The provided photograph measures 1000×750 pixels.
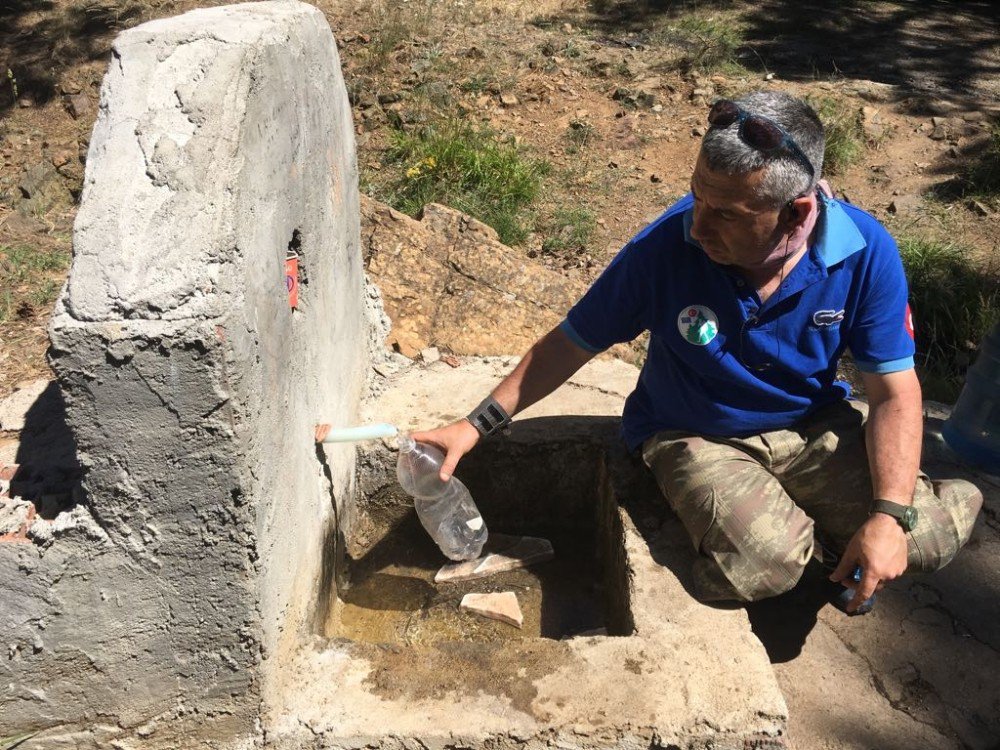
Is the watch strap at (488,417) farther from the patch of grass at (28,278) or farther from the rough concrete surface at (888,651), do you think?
the patch of grass at (28,278)

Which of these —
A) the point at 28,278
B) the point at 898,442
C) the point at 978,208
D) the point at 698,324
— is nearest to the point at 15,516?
the point at 698,324

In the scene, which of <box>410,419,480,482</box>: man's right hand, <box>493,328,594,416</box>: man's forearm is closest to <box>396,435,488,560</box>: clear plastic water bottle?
<box>410,419,480,482</box>: man's right hand

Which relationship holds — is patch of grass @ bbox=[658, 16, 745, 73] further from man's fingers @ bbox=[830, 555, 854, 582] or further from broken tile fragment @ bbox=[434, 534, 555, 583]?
man's fingers @ bbox=[830, 555, 854, 582]

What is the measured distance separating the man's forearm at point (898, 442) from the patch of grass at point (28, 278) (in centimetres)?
338

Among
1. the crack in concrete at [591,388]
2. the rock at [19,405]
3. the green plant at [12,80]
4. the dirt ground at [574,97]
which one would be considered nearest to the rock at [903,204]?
the dirt ground at [574,97]

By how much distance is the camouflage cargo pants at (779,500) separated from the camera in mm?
2307

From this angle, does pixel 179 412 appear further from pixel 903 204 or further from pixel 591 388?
pixel 903 204

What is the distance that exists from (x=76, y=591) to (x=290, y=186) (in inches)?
37.8

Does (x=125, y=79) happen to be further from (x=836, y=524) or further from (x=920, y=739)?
(x=920, y=739)

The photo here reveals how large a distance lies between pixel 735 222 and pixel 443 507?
4.24 feet

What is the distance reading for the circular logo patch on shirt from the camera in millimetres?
2352

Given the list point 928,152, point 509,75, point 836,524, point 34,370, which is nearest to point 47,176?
point 34,370

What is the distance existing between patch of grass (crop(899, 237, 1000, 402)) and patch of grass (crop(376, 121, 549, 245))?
2157mm

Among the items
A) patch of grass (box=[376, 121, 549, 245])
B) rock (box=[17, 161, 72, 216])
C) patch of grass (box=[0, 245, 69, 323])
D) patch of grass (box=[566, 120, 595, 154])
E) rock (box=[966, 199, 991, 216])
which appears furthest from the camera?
patch of grass (box=[566, 120, 595, 154])
